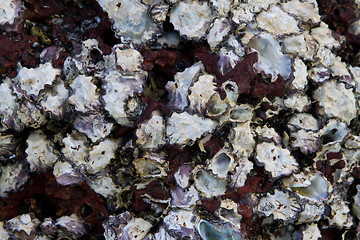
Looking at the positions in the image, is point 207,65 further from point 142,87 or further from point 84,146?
point 84,146

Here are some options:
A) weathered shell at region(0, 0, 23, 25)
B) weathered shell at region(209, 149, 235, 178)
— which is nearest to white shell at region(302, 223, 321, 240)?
weathered shell at region(209, 149, 235, 178)

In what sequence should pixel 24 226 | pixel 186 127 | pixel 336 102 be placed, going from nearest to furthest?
1. pixel 186 127
2. pixel 24 226
3. pixel 336 102

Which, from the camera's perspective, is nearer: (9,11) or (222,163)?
(222,163)

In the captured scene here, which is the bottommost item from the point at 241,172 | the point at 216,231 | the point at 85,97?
the point at 216,231

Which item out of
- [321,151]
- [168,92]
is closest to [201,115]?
Result: [168,92]

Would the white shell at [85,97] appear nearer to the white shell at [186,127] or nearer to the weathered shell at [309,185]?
the white shell at [186,127]

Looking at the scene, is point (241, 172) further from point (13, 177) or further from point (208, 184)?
point (13, 177)

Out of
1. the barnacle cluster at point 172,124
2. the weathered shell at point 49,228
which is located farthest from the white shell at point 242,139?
the weathered shell at point 49,228

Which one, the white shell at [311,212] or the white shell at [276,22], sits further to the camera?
the white shell at [276,22]

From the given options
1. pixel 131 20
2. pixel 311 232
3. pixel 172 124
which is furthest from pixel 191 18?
pixel 311 232

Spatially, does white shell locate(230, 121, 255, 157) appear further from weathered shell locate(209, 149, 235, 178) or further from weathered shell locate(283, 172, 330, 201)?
weathered shell locate(283, 172, 330, 201)
